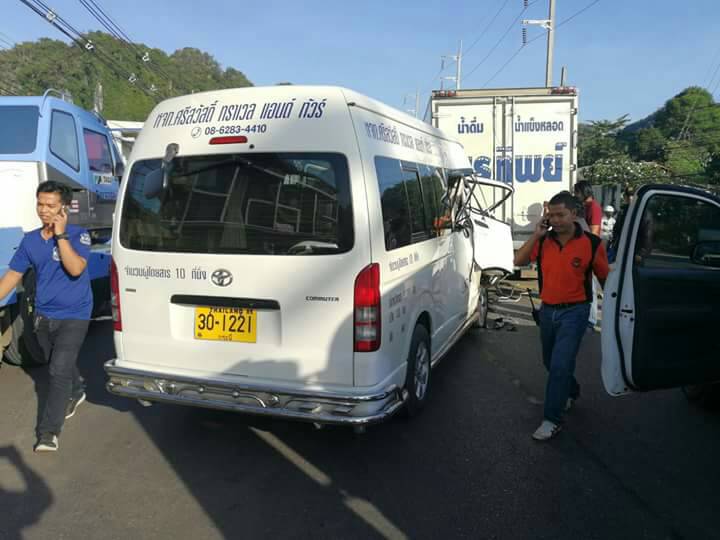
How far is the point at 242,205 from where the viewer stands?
354 cm

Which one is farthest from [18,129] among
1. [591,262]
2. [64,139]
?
[591,262]

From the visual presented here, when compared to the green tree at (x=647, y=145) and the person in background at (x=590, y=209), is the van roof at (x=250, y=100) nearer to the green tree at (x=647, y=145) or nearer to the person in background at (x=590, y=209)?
the person in background at (x=590, y=209)

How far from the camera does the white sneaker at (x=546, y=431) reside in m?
4.09

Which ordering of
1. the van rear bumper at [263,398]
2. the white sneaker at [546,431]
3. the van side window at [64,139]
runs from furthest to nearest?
the van side window at [64,139] < the white sneaker at [546,431] < the van rear bumper at [263,398]

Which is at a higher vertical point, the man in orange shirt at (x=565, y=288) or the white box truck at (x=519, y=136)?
the white box truck at (x=519, y=136)

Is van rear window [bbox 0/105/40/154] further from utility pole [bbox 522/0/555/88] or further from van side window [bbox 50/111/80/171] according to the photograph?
utility pole [bbox 522/0/555/88]

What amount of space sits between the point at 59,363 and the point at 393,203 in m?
2.61

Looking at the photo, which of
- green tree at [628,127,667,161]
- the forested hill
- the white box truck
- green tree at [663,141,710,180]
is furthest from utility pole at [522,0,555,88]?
green tree at [628,127,667,161]

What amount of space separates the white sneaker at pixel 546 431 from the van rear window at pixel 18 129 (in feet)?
18.3

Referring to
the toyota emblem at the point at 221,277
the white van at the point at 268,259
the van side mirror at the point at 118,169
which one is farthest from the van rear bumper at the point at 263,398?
the van side mirror at the point at 118,169

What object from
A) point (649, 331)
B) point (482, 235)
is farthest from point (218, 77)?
point (649, 331)

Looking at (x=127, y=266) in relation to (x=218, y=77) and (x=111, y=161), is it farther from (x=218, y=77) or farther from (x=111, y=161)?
(x=218, y=77)

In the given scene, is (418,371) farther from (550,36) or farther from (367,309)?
(550,36)

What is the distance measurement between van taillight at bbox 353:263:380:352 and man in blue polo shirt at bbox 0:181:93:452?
204 cm
